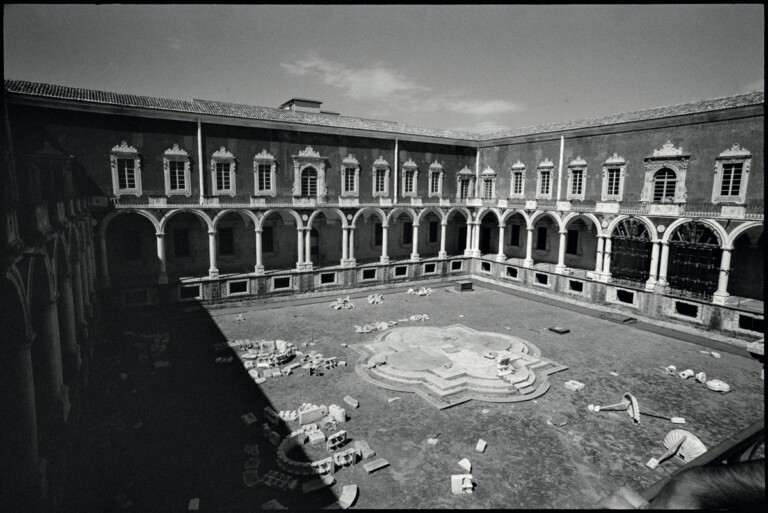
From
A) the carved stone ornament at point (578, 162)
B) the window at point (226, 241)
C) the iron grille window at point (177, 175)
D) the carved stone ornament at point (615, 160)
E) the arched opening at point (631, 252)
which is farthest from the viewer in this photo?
the carved stone ornament at point (578, 162)

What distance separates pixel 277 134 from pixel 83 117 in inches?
411

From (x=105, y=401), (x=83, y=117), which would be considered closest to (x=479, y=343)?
(x=105, y=401)

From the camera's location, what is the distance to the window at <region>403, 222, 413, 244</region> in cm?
3753

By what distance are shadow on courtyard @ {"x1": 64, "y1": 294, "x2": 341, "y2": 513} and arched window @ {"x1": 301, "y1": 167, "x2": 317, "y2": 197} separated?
13.9 m

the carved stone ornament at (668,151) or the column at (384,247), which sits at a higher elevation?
the carved stone ornament at (668,151)

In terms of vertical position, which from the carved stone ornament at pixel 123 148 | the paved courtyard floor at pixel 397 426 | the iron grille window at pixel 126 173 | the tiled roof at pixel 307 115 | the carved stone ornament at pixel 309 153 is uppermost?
the tiled roof at pixel 307 115

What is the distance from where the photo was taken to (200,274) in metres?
28.5

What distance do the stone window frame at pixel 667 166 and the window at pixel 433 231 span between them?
1583 cm

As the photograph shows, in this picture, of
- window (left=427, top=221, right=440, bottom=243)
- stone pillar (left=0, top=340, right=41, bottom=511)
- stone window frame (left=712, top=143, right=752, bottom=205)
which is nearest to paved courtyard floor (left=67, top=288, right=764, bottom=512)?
stone pillar (left=0, top=340, right=41, bottom=511)

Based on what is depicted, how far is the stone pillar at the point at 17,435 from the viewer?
847 cm

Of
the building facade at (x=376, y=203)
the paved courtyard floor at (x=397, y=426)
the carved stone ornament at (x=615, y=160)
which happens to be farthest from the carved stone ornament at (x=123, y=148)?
the carved stone ornament at (x=615, y=160)

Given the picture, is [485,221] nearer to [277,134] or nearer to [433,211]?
[433,211]

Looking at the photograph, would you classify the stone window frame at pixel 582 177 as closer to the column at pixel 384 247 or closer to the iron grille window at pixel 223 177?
the column at pixel 384 247

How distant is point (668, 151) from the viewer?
84.8 feet
